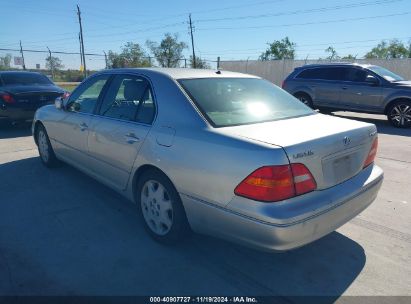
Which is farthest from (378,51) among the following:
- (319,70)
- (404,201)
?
(404,201)

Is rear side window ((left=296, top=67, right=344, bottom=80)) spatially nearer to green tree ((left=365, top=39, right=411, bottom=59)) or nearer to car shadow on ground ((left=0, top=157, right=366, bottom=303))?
car shadow on ground ((left=0, top=157, right=366, bottom=303))

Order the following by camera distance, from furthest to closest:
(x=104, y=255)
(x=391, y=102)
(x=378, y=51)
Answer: (x=378, y=51)
(x=391, y=102)
(x=104, y=255)

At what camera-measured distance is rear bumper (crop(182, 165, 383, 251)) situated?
2.31 metres

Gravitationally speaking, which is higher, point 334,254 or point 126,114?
point 126,114

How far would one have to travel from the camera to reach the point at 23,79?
9367mm

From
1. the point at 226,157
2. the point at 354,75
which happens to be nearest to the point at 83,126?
the point at 226,157

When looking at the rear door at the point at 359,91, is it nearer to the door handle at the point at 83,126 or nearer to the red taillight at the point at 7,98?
the door handle at the point at 83,126

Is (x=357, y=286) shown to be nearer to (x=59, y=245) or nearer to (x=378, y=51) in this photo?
(x=59, y=245)

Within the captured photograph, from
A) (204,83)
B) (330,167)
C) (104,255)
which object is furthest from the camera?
(204,83)

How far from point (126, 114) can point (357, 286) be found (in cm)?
258

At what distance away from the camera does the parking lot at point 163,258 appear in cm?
265

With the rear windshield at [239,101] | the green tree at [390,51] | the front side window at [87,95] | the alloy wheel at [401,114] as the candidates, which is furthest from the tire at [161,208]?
the green tree at [390,51]

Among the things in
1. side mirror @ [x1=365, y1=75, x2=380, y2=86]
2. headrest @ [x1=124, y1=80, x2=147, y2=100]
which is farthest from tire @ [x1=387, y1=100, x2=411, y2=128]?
headrest @ [x1=124, y1=80, x2=147, y2=100]

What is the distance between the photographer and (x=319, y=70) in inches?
444
